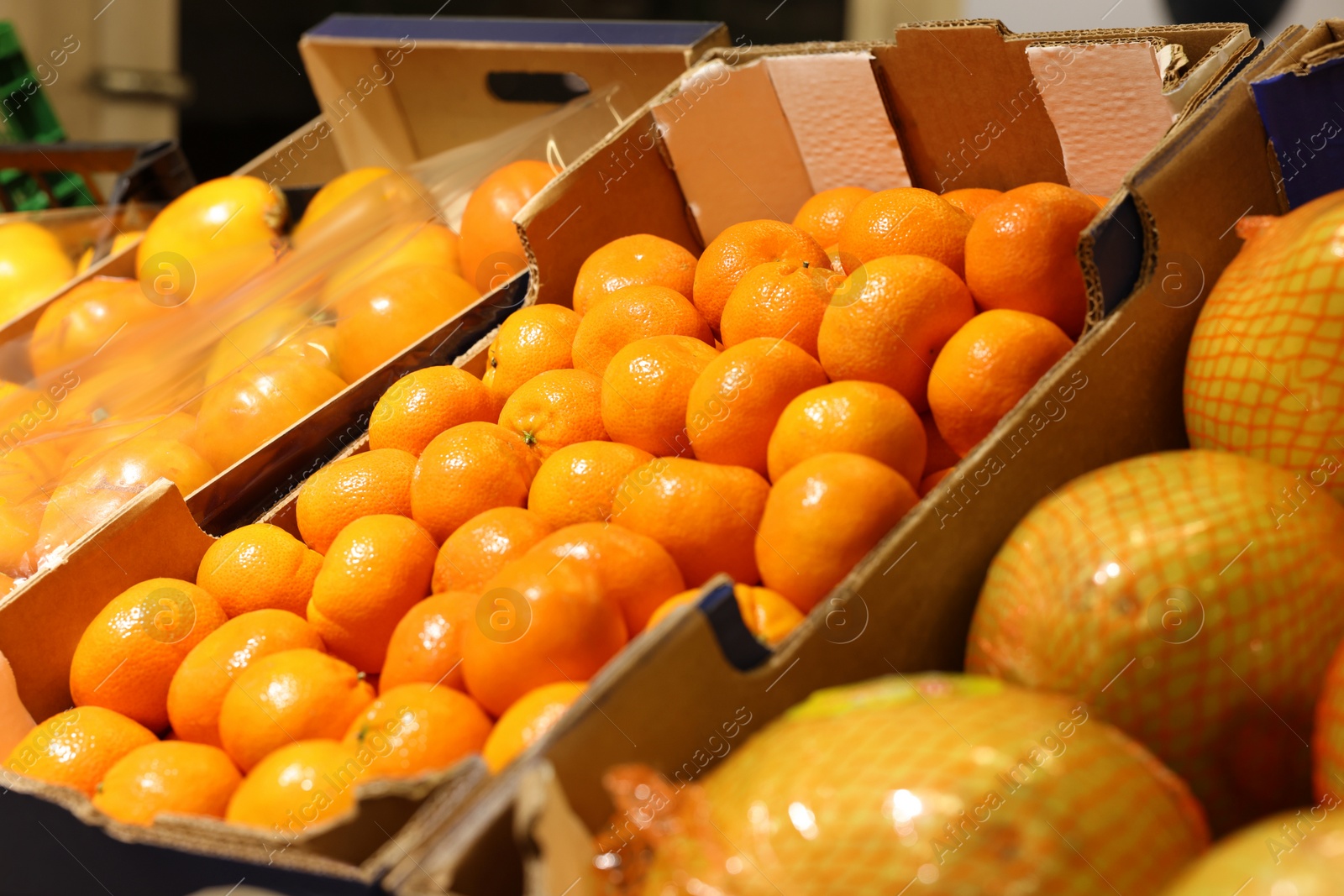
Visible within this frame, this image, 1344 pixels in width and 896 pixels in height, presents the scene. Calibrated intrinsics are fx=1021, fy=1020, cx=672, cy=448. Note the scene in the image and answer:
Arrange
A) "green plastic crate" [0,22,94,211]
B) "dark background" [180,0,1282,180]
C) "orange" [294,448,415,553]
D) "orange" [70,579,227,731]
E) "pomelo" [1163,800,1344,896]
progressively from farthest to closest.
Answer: "dark background" [180,0,1282,180]
"green plastic crate" [0,22,94,211]
"orange" [294,448,415,553]
"orange" [70,579,227,731]
"pomelo" [1163,800,1344,896]

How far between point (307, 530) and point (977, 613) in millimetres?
840

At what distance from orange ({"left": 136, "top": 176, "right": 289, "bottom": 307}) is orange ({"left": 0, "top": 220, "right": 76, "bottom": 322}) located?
25cm

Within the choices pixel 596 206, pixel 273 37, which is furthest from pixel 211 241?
pixel 273 37

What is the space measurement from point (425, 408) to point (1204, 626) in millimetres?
955

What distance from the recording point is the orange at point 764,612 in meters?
0.96

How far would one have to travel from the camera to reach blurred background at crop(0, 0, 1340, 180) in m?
4.10

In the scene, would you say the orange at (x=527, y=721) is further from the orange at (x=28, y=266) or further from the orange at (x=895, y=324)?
the orange at (x=28, y=266)

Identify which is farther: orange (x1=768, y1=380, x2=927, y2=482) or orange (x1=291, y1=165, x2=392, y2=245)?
orange (x1=291, y1=165, x2=392, y2=245)

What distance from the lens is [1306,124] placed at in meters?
1.10

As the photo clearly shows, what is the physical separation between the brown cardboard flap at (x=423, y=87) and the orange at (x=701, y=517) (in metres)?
1.12

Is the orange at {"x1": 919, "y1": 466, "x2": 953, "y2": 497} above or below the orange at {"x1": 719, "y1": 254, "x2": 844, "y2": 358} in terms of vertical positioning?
below

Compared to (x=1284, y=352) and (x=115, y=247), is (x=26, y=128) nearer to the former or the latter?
(x=115, y=247)

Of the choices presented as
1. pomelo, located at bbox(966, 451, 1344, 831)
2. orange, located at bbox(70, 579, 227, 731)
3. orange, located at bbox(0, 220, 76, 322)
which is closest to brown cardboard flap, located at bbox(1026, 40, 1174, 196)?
pomelo, located at bbox(966, 451, 1344, 831)

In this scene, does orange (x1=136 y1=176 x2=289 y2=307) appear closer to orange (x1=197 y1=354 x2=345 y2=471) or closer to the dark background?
orange (x1=197 y1=354 x2=345 y2=471)
